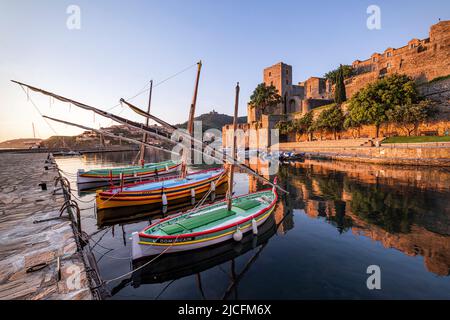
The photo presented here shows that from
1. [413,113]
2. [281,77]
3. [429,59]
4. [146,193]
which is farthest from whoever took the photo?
[281,77]

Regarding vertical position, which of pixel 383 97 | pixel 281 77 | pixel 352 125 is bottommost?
pixel 352 125

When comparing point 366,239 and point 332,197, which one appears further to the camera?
point 332,197

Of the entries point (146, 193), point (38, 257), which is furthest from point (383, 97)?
point (38, 257)

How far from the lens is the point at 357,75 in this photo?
67.7 m

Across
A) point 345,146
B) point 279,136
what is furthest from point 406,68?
point 279,136

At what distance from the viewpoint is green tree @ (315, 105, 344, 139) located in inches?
2179

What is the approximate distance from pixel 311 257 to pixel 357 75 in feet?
257

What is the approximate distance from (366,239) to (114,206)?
18237mm

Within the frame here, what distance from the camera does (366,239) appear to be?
37.9ft

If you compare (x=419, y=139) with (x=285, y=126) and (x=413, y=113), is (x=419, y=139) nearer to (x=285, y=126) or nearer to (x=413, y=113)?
(x=413, y=113)

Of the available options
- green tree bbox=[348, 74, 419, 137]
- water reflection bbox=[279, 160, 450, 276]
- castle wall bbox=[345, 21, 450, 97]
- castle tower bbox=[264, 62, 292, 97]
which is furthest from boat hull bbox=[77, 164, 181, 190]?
castle tower bbox=[264, 62, 292, 97]

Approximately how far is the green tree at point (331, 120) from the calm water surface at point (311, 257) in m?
42.4

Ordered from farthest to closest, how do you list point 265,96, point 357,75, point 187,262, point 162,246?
point 265,96 → point 357,75 → point 187,262 → point 162,246
